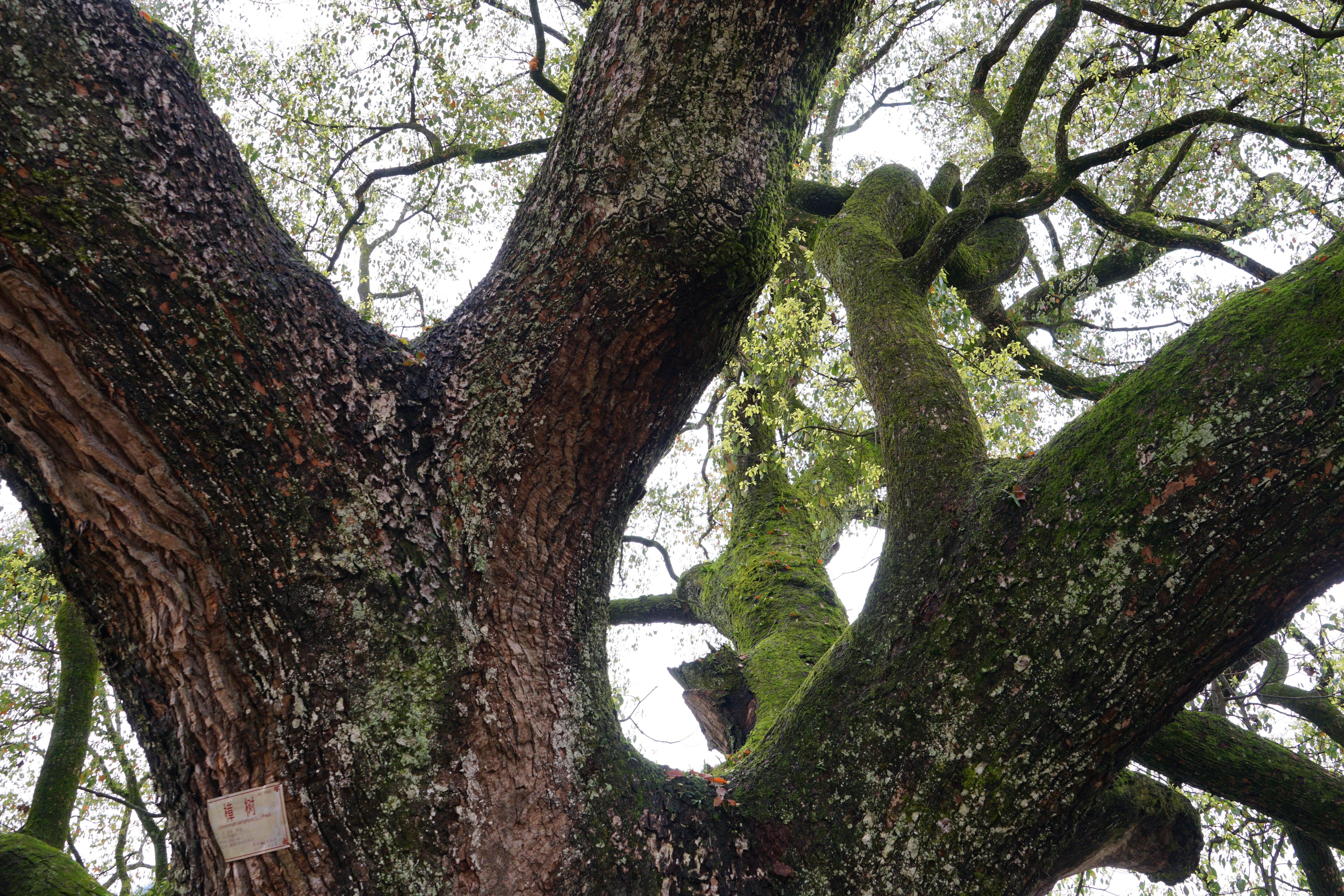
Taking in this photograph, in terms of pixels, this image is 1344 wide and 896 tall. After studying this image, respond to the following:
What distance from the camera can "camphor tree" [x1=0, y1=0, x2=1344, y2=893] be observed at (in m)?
1.73

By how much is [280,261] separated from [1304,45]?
901cm

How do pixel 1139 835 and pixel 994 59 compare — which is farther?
pixel 994 59

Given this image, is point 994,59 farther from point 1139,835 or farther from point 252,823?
point 252,823

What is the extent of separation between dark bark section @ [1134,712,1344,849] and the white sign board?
9.84 ft

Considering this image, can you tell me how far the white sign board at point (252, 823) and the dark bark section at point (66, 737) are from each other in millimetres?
3061

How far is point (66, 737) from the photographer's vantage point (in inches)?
171

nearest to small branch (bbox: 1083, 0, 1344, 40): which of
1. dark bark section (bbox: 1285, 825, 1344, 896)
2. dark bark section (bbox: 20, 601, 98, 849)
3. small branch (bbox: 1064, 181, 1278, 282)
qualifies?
small branch (bbox: 1064, 181, 1278, 282)

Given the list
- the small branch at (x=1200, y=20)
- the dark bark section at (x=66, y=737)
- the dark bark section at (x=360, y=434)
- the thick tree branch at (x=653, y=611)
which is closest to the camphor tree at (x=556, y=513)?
the dark bark section at (x=360, y=434)

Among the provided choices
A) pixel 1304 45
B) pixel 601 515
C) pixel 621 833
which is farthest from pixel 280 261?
pixel 1304 45

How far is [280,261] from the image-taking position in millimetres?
2088

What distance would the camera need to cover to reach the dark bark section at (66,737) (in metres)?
4.06

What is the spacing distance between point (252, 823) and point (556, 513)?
1078 millimetres

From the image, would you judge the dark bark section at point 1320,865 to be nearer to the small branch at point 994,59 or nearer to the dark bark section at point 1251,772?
the dark bark section at point 1251,772

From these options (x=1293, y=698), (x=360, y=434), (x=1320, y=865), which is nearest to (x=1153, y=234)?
(x=1293, y=698)
